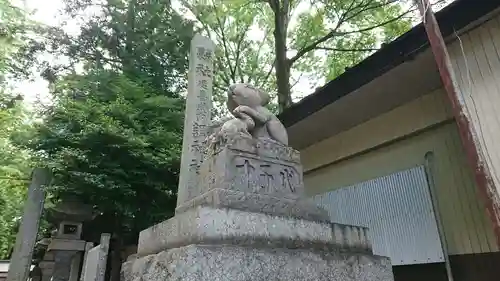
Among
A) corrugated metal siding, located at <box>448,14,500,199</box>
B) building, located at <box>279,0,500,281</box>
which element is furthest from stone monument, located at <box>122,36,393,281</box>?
corrugated metal siding, located at <box>448,14,500,199</box>

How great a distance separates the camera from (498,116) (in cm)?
471

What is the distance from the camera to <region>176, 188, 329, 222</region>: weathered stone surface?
2918 mm

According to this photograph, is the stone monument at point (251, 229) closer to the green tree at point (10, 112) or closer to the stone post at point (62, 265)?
the stone post at point (62, 265)

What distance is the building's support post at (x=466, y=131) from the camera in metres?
3.45

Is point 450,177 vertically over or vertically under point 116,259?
over

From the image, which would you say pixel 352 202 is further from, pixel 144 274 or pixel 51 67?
pixel 51 67

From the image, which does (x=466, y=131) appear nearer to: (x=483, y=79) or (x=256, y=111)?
(x=483, y=79)

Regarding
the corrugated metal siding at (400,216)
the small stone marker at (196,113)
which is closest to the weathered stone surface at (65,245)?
the small stone marker at (196,113)

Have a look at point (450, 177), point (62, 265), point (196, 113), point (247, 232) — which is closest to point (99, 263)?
point (196, 113)

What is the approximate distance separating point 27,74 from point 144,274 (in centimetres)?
1443

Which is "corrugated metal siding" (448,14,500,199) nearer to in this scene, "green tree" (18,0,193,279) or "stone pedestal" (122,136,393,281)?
"stone pedestal" (122,136,393,281)

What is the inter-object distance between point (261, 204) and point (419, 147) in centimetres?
425

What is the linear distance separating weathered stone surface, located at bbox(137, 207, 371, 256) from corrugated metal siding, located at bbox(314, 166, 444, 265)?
2655mm

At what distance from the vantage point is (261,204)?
3.06 m
